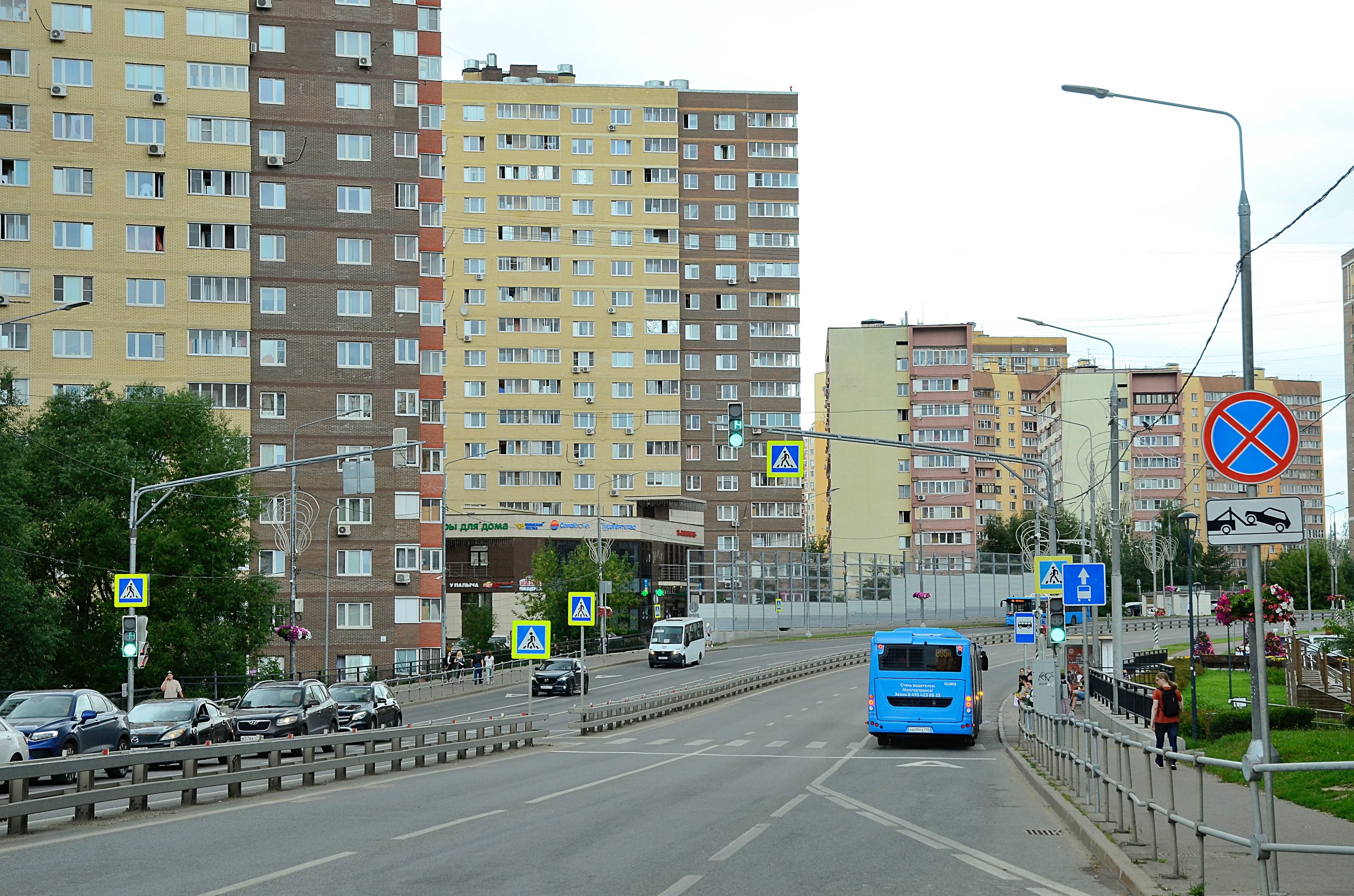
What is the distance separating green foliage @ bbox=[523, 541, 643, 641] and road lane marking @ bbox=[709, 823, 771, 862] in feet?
224

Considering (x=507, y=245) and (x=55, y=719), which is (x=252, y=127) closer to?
(x=507, y=245)

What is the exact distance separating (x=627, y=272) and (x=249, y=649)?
69.6m

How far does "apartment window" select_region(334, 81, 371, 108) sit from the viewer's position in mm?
76312

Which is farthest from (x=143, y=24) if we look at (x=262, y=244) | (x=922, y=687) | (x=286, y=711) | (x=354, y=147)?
(x=922, y=687)

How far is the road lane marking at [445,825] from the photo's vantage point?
51.9 feet

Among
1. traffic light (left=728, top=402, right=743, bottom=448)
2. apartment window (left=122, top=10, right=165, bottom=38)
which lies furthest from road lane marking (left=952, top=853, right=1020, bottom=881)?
apartment window (left=122, top=10, right=165, bottom=38)

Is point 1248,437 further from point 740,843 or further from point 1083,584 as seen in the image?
point 1083,584

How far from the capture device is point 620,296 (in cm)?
12088

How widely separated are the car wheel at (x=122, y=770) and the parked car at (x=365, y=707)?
30.9 ft

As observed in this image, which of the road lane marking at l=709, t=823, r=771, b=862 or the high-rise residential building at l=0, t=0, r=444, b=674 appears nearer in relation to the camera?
the road lane marking at l=709, t=823, r=771, b=862

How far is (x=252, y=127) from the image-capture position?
75438 mm

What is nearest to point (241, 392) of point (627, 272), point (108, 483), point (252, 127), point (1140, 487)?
point (252, 127)

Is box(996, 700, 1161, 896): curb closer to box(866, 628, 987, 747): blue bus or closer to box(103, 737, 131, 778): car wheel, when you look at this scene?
box(866, 628, 987, 747): blue bus

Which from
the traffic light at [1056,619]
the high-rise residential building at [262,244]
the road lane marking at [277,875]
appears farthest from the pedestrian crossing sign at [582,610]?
the high-rise residential building at [262,244]
